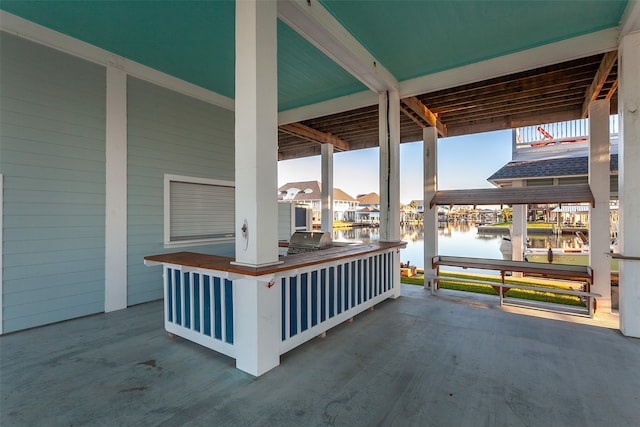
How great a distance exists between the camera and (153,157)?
4.45m

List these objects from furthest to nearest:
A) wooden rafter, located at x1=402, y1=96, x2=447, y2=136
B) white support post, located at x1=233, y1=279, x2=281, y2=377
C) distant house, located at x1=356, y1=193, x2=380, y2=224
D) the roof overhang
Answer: distant house, located at x1=356, y1=193, x2=380, y2=224
wooden rafter, located at x1=402, y1=96, x2=447, y2=136
the roof overhang
white support post, located at x1=233, y1=279, x2=281, y2=377

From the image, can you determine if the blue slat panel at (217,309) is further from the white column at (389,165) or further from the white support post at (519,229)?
the white support post at (519,229)

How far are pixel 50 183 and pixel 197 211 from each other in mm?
1989

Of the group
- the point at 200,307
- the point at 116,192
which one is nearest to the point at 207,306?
the point at 200,307

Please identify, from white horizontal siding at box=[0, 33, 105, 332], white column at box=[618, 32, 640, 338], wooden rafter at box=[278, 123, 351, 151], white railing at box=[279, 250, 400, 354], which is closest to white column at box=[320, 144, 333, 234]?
wooden rafter at box=[278, 123, 351, 151]

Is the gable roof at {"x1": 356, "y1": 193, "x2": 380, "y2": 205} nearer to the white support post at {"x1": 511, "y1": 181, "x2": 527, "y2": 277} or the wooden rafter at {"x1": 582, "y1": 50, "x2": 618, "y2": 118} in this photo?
the white support post at {"x1": 511, "y1": 181, "x2": 527, "y2": 277}

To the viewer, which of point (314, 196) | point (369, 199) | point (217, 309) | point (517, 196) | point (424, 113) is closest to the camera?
point (217, 309)

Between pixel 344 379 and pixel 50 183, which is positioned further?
pixel 50 183

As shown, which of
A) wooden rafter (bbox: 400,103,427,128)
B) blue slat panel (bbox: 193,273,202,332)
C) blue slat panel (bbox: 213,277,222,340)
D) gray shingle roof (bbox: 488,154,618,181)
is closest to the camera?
blue slat panel (bbox: 213,277,222,340)

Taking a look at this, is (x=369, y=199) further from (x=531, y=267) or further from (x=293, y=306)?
(x=293, y=306)

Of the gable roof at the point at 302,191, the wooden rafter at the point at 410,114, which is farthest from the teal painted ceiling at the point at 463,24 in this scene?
the gable roof at the point at 302,191

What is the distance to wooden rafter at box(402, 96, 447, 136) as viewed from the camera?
4984mm

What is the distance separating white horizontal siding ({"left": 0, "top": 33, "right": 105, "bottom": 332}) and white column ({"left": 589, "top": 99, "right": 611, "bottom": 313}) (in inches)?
284

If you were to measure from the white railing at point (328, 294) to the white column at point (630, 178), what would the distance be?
2722 millimetres
